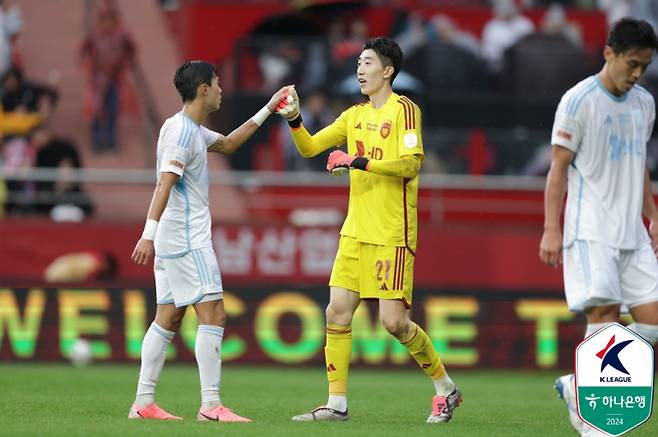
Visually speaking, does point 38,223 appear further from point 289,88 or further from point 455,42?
point 289,88

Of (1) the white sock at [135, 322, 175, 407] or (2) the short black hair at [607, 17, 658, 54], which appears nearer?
(2) the short black hair at [607, 17, 658, 54]

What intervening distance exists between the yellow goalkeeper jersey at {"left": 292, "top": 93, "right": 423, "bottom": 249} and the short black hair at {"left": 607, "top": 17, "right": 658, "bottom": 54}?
171cm

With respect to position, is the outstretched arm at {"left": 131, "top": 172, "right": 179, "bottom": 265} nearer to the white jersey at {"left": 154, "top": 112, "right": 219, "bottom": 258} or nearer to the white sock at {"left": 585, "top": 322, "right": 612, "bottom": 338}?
the white jersey at {"left": 154, "top": 112, "right": 219, "bottom": 258}

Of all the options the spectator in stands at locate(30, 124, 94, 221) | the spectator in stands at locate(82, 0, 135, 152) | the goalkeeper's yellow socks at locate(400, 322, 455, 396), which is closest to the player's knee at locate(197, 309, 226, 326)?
the goalkeeper's yellow socks at locate(400, 322, 455, 396)

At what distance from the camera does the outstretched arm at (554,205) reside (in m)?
8.93

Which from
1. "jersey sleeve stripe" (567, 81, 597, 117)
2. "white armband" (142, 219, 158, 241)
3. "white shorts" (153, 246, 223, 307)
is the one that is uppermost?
"jersey sleeve stripe" (567, 81, 597, 117)

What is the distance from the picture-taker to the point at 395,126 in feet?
33.8

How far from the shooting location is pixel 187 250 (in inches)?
392

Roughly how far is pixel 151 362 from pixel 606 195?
335cm

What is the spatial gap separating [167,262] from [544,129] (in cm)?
1221

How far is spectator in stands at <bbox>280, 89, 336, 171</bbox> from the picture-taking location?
1986cm

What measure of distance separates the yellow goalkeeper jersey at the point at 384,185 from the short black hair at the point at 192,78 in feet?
3.86

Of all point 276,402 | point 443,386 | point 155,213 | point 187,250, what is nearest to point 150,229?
point 155,213

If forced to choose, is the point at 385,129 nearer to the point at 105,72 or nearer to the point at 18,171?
the point at 18,171
